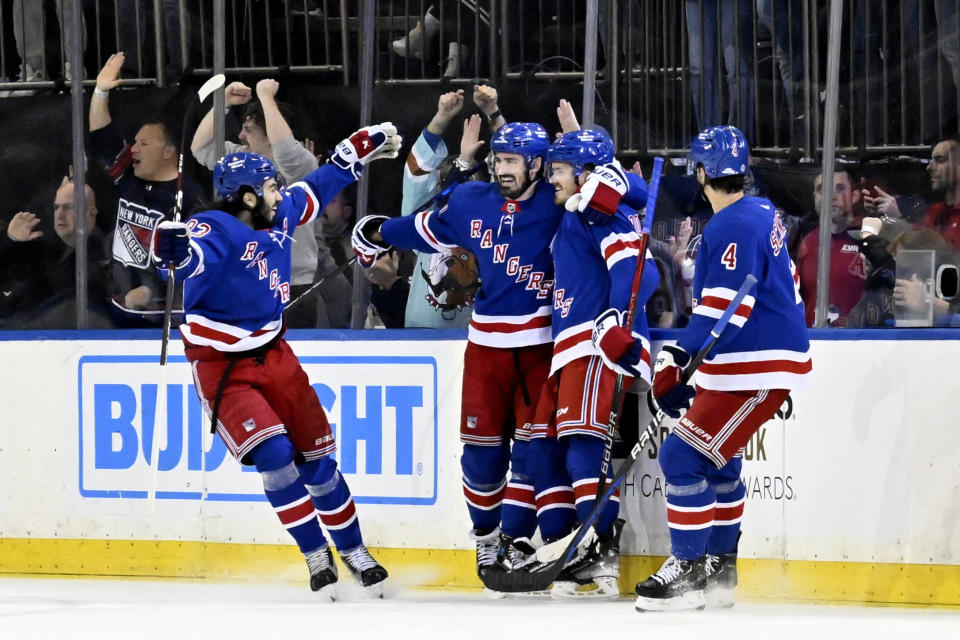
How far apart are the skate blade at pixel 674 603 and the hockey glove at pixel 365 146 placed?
5.33ft

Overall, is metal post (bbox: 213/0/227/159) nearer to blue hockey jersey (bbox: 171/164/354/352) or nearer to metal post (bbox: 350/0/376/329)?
metal post (bbox: 350/0/376/329)

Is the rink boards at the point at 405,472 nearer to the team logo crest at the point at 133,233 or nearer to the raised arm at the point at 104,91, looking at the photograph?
the team logo crest at the point at 133,233

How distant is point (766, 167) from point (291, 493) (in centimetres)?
174

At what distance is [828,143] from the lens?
455 centimetres

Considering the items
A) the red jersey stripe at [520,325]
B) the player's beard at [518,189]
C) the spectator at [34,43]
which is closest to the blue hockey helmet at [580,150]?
the player's beard at [518,189]

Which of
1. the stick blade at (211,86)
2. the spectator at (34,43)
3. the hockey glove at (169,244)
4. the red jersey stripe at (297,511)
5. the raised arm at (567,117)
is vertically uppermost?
the spectator at (34,43)

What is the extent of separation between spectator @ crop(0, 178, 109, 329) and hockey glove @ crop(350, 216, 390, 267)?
1067 mm

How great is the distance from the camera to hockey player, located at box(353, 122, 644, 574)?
14.6 feet

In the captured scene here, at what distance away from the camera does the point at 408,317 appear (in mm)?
4961

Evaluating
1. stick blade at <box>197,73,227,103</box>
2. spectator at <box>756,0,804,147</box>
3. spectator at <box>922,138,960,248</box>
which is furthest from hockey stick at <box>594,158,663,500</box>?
stick blade at <box>197,73,227,103</box>

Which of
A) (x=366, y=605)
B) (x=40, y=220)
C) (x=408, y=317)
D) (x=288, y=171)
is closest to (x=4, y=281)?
(x=40, y=220)

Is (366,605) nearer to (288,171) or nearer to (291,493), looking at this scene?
(291,493)

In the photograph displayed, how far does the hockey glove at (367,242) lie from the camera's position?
4711 millimetres

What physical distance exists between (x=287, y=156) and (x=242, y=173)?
0.65 metres
